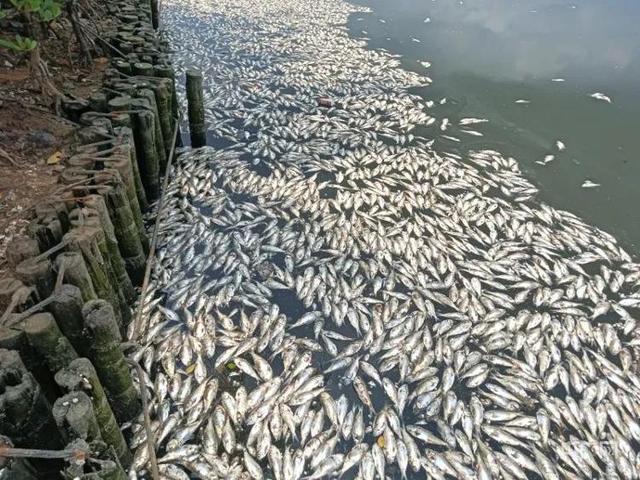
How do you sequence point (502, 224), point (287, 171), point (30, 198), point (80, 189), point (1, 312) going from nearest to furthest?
1. point (1, 312)
2. point (80, 189)
3. point (30, 198)
4. point (502, 224)
5. point (287, 171)

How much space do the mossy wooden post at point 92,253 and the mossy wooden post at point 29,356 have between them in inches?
33.5

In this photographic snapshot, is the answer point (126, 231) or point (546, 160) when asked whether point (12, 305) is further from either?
point (546, 160)

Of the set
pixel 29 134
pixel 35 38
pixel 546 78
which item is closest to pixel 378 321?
pixel 29 134

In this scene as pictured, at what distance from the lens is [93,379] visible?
2691 millimetres

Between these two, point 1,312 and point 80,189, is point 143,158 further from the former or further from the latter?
point 1,312

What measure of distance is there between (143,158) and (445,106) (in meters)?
6.80

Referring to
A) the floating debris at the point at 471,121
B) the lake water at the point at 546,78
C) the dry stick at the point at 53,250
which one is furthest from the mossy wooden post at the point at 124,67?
the floating debris at the point at 471,121

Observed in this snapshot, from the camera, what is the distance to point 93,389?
2.70 metres

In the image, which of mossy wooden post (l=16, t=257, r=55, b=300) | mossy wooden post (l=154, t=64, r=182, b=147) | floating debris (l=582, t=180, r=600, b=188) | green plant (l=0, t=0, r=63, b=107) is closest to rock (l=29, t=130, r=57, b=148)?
green plant (l=0, t=0, r=63, b=107)

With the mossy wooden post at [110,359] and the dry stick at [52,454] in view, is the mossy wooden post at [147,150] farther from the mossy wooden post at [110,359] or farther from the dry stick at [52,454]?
the dry stick at [52,454]

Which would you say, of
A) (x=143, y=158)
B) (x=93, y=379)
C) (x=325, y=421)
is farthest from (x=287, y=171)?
(x=93, y=379)

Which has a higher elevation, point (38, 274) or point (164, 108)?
point (38, 274)

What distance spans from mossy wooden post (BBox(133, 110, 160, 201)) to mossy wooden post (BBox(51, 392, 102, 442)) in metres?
4.04

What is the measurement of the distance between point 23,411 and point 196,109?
595 cm
